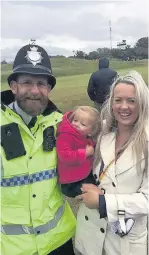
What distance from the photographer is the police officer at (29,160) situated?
2.53 metres

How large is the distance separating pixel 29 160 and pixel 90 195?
0.52m

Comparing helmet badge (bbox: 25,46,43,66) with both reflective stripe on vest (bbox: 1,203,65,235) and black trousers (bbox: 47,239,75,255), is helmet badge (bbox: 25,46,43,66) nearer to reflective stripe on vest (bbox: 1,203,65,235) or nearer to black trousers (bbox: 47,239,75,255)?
reflective stripe on vest (bbox: 1,203,65,235)

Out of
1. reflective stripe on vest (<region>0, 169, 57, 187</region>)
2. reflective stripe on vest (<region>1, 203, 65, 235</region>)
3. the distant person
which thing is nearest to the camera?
reflective stripe on vest (<region>0, 169, 57, 187</region>)

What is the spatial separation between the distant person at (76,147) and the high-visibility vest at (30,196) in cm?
8

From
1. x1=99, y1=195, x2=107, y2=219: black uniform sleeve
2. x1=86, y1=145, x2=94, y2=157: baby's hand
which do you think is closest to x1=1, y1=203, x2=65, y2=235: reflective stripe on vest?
x1=99, y1=195, x2=107, y2=219: black uniform sleeve

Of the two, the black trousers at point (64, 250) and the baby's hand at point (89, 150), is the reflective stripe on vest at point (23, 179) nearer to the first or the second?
the baby's hand at point (89, 150)

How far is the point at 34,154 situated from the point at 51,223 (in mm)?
542

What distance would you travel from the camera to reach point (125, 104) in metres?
2.65

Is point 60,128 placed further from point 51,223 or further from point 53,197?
point 51,223

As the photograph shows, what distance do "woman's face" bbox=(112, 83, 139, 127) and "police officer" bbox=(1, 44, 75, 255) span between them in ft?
1.52

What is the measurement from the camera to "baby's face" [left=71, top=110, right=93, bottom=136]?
292 cm

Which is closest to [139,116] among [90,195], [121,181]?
[121,181]

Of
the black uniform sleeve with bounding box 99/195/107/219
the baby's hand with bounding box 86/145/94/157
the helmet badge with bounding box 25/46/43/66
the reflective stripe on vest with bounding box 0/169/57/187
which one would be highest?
the helmet badge with bounding box 25/46/43/66

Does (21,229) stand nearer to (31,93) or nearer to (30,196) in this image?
(30,196)
